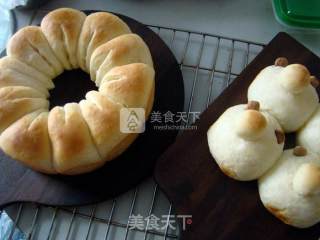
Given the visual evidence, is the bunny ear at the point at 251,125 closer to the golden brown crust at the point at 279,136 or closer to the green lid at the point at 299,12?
the golden brown crust at the point at 279,136

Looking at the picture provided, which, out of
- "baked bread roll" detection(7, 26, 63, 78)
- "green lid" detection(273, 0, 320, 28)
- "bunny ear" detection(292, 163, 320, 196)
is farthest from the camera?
"green lid" detection(273, 0, 320, 28)

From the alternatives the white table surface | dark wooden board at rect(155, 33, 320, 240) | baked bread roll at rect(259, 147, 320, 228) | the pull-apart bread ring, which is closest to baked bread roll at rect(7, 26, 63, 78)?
the pull-apart bread ring

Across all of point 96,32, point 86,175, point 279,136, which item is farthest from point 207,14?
point 86,175

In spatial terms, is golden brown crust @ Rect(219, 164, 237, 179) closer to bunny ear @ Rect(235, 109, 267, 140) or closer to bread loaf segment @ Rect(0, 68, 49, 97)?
bunny ear @ Rect(235, 109, 267, 140)

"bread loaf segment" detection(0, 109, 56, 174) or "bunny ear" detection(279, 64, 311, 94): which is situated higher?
"bunny ear" detection(279, 64, 311, 94)

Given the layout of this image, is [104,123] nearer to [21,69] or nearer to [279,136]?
[21,69]

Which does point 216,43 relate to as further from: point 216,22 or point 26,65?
point 26,65

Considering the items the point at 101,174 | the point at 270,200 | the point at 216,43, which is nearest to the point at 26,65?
the point at 101,174
